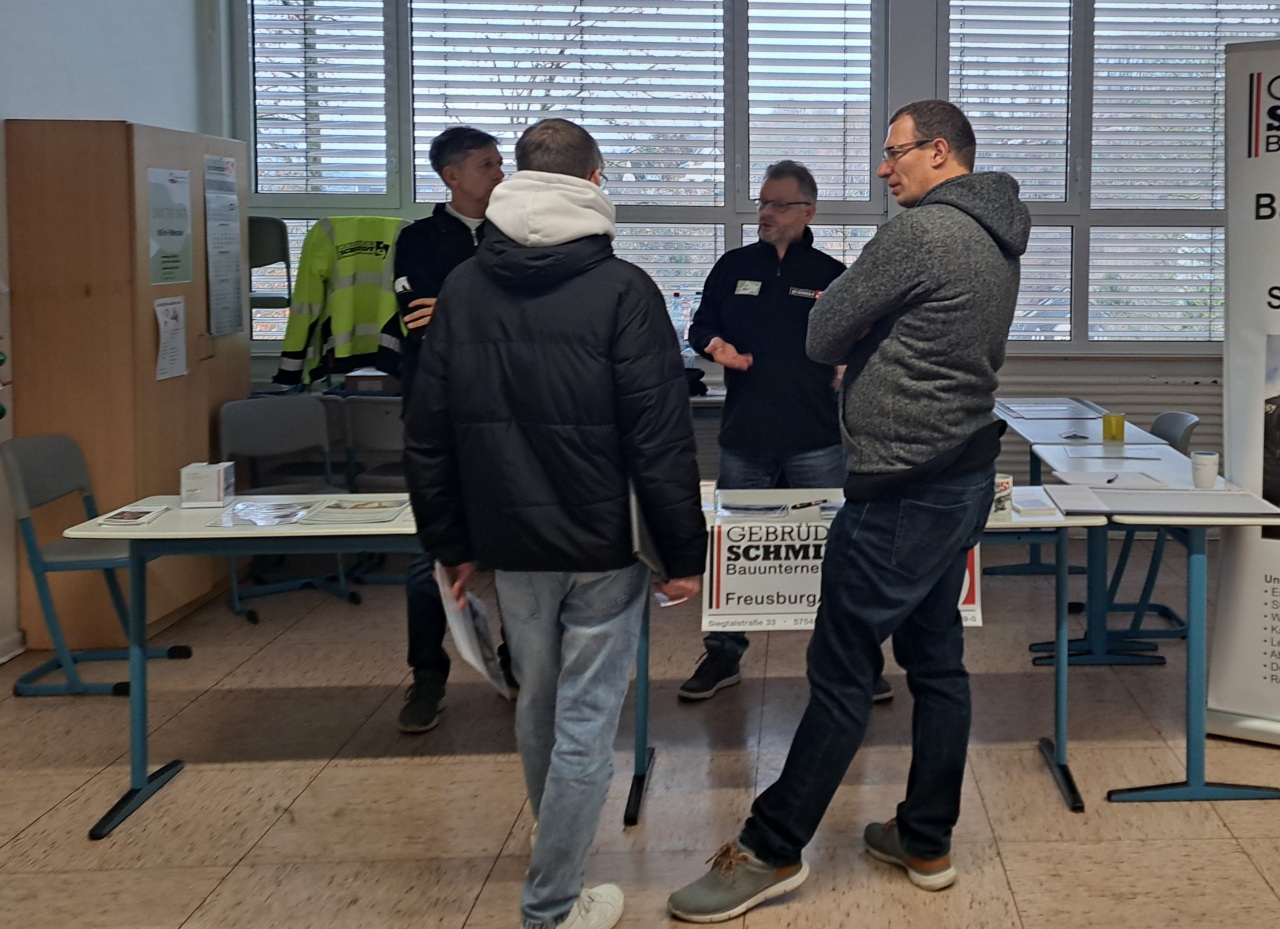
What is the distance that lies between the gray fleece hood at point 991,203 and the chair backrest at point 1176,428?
250 centimetres

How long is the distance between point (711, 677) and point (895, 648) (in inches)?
55.2

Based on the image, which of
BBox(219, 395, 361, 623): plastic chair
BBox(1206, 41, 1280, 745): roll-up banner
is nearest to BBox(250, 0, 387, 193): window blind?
BBox(219, 395, 361, 623): plastic chair

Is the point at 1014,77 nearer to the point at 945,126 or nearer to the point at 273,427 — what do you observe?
the point at 273,427

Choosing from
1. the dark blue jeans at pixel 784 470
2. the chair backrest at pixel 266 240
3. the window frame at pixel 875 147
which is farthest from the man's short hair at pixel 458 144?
the window frame at pixel 875 147

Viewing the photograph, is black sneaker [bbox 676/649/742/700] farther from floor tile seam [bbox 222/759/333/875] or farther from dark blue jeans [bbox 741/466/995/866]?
dark blue jeans [bbox 741/466/995/866]

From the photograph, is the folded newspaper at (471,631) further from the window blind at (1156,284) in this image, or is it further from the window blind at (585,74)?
the window blind at (1156,284)

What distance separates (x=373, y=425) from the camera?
5895 millimetres

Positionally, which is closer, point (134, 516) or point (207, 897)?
point (207, 897)

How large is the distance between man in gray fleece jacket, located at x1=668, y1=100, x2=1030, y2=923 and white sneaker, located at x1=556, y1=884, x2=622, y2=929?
0.12 m

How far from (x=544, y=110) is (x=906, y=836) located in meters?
4.42

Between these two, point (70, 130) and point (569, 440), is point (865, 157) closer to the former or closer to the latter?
point (70, 130)

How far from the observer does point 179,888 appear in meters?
2.89

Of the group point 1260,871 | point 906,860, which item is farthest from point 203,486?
point 1260,871

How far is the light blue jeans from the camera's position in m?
2.44
